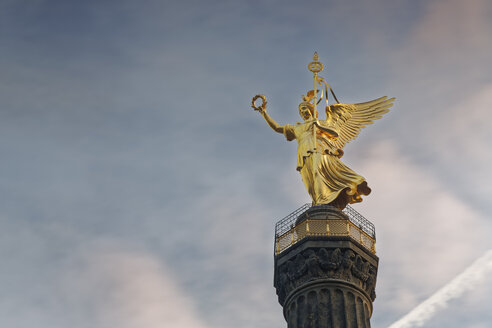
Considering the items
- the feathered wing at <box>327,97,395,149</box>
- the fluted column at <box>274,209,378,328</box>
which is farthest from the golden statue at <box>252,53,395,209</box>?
the fluted column at <box>274,209,378,328</box>

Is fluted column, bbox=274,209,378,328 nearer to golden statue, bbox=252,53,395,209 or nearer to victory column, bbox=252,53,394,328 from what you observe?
victory column, bbox=252,53,394,328

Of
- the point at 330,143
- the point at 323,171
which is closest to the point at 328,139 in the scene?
the point at 330,143

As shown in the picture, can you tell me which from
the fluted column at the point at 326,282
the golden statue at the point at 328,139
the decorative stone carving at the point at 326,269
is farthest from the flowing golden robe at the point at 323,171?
the decorative stone carving at the point at 326,269

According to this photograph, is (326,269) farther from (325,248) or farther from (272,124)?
(272,124)

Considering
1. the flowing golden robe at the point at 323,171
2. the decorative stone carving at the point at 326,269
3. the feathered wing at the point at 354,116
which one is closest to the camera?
the decorative stone carving at the point at 326,269

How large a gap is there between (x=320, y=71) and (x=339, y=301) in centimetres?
1519

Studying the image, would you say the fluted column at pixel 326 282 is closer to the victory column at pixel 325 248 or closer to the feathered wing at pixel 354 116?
the victory column at pixel 325 248

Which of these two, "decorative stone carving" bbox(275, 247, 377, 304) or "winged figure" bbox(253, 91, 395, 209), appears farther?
"winged figure" bbox(253, 91, 395, 209)

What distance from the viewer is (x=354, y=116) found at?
47.0 metres

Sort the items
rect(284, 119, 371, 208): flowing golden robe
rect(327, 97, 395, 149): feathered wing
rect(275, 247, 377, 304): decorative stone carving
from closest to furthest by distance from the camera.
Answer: rect(275, 247, 377, 304): decorative stone carving → rect(284, 119, 371, 208): flowing golden robe → rect(327, 97, 395, 149): feathered wing

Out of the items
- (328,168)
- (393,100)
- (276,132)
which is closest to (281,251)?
(328,168)

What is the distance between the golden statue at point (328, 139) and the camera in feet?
138

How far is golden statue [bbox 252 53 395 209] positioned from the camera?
4212 centimetres

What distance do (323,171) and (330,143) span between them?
240cm
